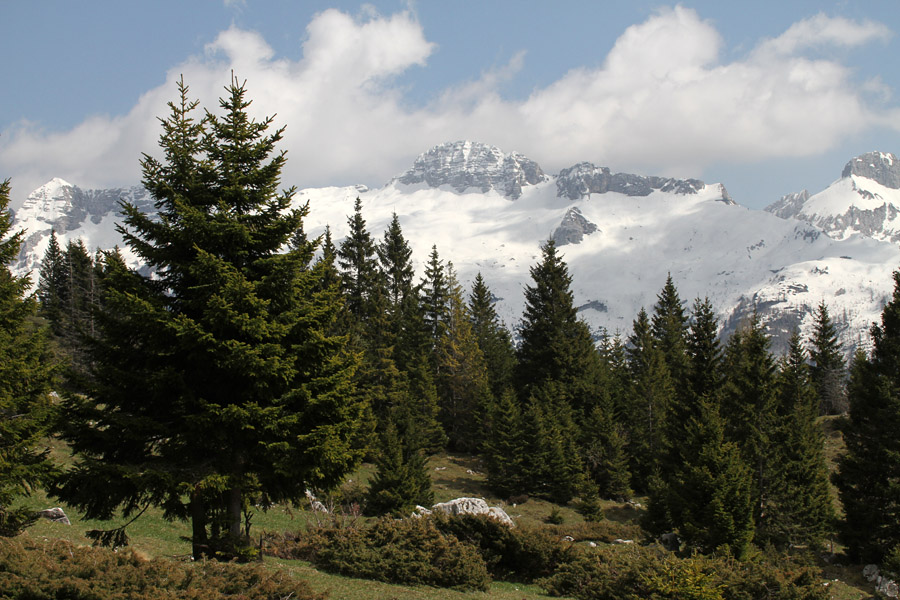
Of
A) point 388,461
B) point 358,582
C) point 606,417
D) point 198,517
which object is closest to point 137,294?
point 198,517

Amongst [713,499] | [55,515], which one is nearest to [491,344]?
[713,499]

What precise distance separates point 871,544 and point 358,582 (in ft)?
89.0

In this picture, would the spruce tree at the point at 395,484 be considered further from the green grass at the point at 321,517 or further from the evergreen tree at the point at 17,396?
the evergreen tree at the point at 17,396

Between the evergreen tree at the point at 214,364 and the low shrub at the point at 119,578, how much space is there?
178 centimetres

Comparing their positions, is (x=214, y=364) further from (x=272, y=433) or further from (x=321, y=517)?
(x=321, y=517)

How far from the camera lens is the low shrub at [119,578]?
10.2 meters

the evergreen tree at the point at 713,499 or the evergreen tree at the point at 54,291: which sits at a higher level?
the evergreen tree at the point at 54,291

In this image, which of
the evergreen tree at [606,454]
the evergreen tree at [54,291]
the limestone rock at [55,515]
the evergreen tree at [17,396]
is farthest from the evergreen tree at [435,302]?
the evergreen tree at [17,396]

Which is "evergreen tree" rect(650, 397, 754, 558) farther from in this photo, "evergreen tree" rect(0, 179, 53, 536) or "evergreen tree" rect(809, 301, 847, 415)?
"evergreen tree" rect(809, 301, 847, 415)

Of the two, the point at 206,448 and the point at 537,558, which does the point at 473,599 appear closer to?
the point at 537,558

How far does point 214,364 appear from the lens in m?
15.1

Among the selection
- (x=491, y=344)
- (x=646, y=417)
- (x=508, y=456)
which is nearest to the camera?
(x=508, y=456)

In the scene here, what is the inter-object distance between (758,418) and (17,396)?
34.1m

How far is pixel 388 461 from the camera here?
108ft
